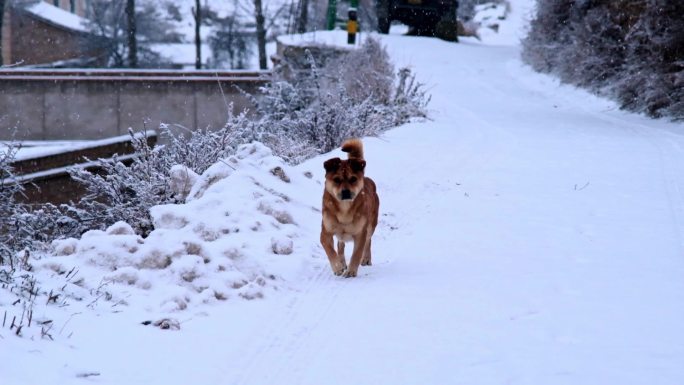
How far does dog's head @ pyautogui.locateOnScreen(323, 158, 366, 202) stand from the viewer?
625cm

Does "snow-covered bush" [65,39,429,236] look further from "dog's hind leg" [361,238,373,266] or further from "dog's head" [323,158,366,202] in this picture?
"dog's head" [323,158,366,202]

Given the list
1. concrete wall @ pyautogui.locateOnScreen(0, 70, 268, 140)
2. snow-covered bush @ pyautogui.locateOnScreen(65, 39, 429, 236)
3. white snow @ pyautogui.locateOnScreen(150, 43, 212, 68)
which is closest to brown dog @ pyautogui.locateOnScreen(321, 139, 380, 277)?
snow-covered bush @ pyautogui.locateOnScreen(65, 39, 429, 236)

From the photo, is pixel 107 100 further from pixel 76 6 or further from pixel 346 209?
pixel 76 6

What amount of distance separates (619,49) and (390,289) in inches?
717

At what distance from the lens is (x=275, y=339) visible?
5.01 m

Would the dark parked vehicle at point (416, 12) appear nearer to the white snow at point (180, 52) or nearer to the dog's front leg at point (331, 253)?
the white snow at point (180, 52)

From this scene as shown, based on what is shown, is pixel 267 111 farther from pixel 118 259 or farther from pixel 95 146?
pixel 118 259

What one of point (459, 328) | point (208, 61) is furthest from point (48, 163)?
point (208, 61)

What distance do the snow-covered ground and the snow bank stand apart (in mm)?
17

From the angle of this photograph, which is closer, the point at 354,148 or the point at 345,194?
the point at 345,194

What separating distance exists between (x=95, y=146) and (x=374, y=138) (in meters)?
6.07

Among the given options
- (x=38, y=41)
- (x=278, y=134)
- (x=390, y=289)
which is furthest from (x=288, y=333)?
(x=38, y=41)

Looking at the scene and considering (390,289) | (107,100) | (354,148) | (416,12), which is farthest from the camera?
(416,12)

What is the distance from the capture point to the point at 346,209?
21.1 ft
